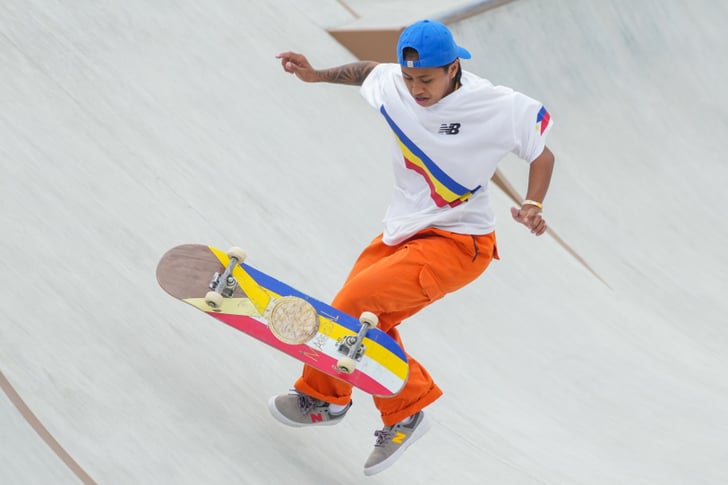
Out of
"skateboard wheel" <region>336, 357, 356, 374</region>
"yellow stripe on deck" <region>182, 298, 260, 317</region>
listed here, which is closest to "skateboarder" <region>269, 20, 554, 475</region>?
"skateboard wheel" <region>336, 357, 356, 374</region>

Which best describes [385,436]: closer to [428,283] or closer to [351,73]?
[428,283]

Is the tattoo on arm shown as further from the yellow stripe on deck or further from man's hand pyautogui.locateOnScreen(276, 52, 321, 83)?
the yellow stripe on deck

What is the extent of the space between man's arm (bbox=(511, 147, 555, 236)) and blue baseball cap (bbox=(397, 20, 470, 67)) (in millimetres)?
538

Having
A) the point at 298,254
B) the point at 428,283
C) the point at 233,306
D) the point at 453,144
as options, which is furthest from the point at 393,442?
the point at 298,254

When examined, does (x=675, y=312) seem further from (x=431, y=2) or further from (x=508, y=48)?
(x=431, y=2)

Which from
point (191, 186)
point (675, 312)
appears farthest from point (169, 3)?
point (675, 312)

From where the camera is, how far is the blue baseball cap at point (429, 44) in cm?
371

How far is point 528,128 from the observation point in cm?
393

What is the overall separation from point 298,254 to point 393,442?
6.05 ft

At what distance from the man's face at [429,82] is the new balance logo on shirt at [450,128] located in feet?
0.34

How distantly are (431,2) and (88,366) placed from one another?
6034 millimetres

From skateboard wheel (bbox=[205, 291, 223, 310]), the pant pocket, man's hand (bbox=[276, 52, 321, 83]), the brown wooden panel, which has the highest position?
man's hand (bbox=[276, 52, 321, 83])

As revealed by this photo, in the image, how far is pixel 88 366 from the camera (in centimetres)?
413

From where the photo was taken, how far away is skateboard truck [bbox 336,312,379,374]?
12.9ft
